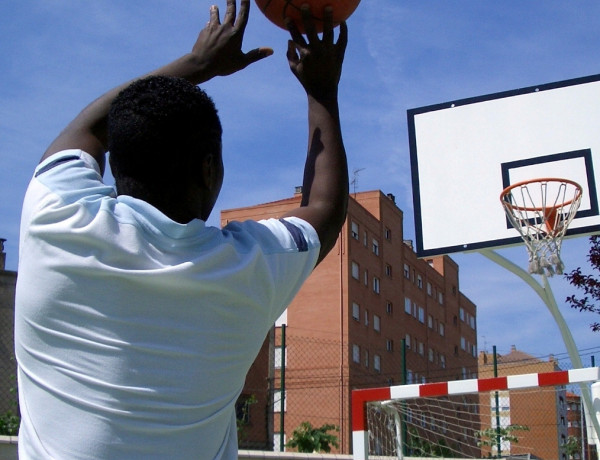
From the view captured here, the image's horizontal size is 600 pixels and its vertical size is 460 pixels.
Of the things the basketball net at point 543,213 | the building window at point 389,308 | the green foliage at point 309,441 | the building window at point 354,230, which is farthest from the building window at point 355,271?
the basketball net at point 543,213

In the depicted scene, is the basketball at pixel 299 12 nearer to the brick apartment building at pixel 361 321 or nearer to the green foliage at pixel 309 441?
the green foliage at pixel 309 441

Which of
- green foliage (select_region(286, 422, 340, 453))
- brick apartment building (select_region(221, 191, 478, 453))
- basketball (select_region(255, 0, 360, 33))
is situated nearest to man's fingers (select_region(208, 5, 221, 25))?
basketball (select_region(255, 0, 360, 33))

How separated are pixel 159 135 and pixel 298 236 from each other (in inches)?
11.8

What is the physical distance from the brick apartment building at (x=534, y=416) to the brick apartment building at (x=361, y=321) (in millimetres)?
5081

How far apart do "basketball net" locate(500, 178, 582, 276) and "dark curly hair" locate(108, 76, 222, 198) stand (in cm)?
762

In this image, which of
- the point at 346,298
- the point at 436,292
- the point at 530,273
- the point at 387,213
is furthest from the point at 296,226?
the point at 436,292

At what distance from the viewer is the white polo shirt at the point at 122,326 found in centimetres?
131

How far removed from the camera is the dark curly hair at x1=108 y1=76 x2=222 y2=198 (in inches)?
56.4

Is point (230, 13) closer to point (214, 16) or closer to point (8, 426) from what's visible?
point (214, 16)

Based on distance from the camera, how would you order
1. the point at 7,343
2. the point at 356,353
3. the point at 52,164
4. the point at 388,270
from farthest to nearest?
the point at 388,270 → the point at 356,353 → the point at 7,343 → the point at 52,164

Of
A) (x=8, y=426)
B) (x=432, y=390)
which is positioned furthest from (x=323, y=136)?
(x=8, y=426)

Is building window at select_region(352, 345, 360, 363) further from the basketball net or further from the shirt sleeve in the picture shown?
the shirt sleeve

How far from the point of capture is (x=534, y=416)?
29984 mm

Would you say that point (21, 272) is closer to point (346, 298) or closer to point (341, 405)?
point (341, 405)
